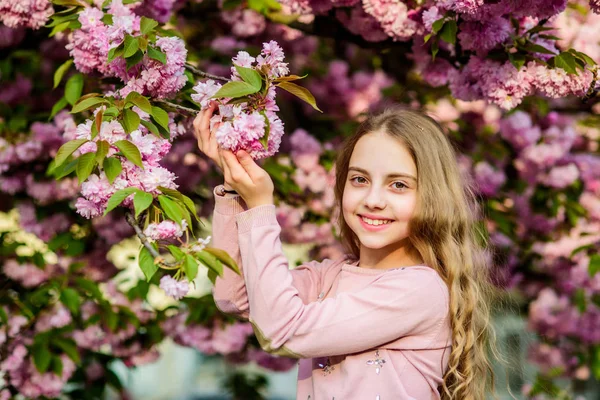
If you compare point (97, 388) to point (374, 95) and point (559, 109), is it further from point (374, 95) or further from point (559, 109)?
point (559, 109)

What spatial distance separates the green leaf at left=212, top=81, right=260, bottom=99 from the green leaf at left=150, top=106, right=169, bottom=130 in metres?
0.25

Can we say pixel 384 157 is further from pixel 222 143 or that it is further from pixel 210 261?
pixel 210 261

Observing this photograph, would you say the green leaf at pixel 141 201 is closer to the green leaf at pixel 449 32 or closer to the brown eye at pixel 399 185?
the brown eye at pixel 399 185

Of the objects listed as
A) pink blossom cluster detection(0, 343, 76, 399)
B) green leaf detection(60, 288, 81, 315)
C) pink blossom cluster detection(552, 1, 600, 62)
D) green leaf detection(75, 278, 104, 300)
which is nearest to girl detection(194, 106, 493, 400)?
green leaf detection(60, 288, 81, 315)

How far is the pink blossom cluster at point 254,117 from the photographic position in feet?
5.88

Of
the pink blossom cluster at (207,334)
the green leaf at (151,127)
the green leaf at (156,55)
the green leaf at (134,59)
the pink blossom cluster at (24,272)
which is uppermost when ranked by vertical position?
the green leaf at (156,55)

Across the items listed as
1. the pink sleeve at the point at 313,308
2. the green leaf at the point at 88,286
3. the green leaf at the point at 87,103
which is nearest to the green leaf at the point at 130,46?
the green leaf at the point at 87,103

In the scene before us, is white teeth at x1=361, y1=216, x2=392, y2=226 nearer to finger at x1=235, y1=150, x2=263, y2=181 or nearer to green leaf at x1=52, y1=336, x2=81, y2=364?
finger at x1=235, y1=150, x2=263, y2=181

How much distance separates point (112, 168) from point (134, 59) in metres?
0.36

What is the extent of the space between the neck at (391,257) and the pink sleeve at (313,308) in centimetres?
16

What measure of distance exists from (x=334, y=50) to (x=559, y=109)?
1.61 meters

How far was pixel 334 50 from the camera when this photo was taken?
5363 millimetres

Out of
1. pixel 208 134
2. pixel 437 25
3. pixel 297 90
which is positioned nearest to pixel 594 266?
pixel 437 25

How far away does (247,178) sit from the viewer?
6.20 ft
